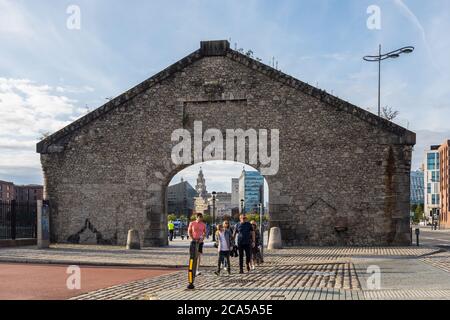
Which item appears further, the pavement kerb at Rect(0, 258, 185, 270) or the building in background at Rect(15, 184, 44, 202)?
the building in background at Rect(15, 184, 44, 202)

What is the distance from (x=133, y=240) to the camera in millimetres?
22500

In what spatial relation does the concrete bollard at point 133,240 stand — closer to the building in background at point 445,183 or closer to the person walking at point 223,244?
the person walking at point 223,244

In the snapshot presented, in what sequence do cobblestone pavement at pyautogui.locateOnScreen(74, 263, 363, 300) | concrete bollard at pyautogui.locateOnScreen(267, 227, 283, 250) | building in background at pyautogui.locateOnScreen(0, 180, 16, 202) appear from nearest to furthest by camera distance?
cobblestone pavement at pyautogui.locateOnScreen(74, 263, 363, 300) → concrete bollard at pyautogui.locateOnScreen(267, 227, 283, 250) → building in background at pyautogui.locateOnScreen(0, 180, 16, 202)

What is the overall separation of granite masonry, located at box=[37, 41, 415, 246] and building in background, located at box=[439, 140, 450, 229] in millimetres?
72212

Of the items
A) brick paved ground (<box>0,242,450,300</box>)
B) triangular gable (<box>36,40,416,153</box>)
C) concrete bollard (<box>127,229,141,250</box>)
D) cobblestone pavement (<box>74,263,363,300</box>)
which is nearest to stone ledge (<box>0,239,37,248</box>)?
brick paved ground (<box>0,242,450,300</box>)

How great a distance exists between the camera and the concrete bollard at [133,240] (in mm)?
Answer: 22484

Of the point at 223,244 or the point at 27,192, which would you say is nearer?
the point at 223,244

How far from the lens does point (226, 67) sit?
24.1 m

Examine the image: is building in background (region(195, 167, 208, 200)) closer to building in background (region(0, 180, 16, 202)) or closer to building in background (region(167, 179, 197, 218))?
building in background (region(0, 180, 16, 202))

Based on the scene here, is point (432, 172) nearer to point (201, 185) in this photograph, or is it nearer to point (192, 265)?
point (201, 185)

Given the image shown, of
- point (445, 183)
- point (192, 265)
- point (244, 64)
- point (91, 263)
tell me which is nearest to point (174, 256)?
point (91, 263)

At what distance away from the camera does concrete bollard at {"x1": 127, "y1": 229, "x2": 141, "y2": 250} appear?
2248 centimetres

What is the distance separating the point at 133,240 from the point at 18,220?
588cm
